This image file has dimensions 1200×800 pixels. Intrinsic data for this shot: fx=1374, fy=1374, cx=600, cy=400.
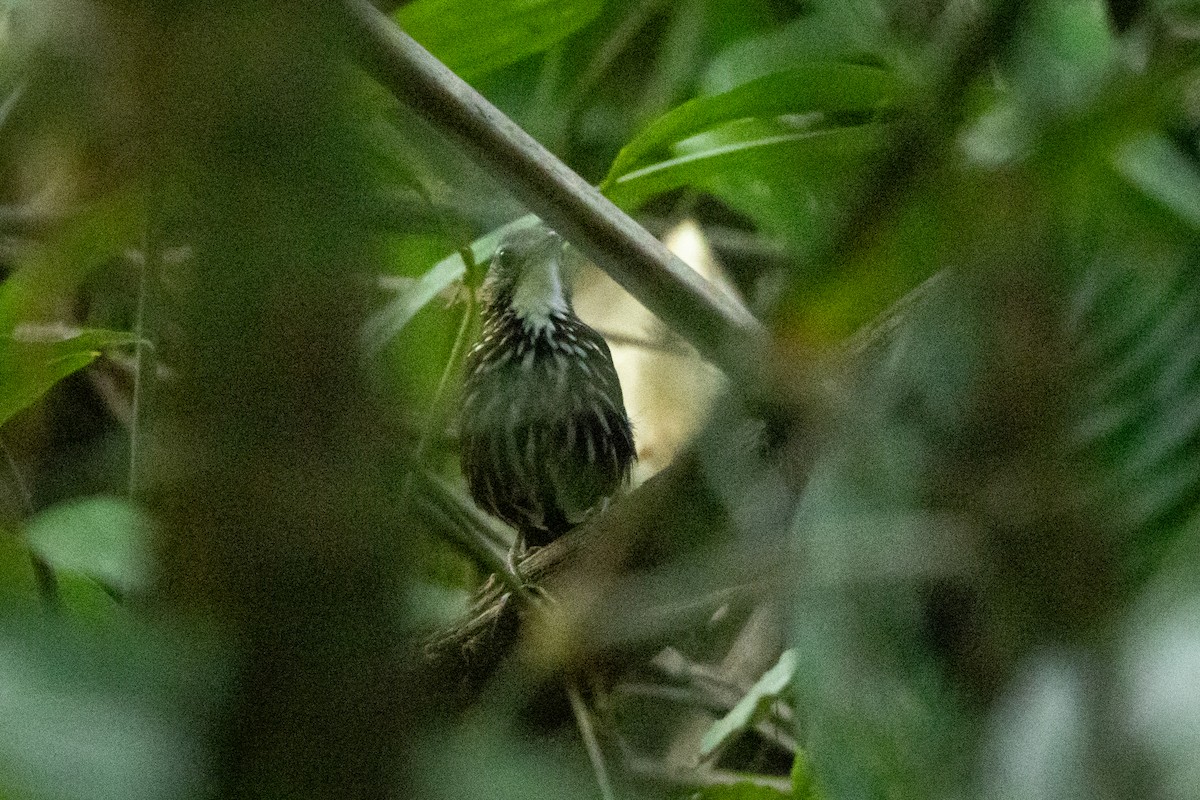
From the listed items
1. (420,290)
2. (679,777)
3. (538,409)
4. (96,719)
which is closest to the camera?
(96,719)

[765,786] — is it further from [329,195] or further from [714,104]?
[329,195]

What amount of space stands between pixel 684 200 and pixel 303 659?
1309 mm

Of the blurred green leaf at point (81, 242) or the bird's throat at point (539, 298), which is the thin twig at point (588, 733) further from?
the bird's throat at point (539, 298)

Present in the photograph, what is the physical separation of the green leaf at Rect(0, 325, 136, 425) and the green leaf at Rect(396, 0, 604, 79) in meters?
0.35

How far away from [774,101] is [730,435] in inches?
12.9

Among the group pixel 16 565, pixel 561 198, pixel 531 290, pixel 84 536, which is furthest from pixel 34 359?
pixel 531 290

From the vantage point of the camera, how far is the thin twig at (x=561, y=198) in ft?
2.12

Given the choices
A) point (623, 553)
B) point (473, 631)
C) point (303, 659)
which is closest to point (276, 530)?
point (303, 659)

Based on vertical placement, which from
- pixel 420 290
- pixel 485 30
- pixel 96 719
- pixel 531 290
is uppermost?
pixel 531 290

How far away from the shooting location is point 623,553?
0.46 metres

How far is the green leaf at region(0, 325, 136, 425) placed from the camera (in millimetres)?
933

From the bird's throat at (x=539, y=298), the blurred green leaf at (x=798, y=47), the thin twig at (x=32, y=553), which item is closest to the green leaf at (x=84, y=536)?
the thin twig at (x=32, y=553)

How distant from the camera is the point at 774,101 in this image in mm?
742

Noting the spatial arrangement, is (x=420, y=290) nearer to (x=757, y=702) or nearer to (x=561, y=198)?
(x=561, y=198)
